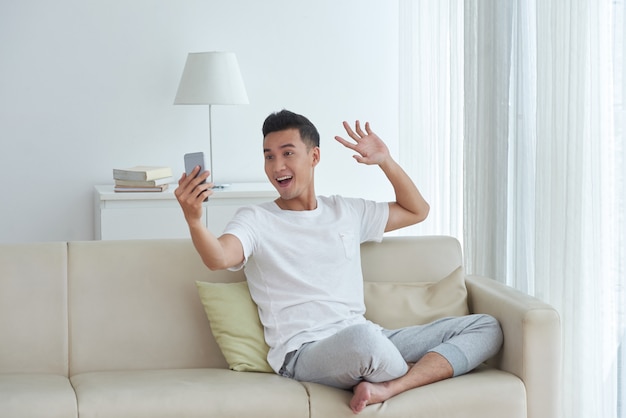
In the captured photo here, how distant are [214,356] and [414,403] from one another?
692mm

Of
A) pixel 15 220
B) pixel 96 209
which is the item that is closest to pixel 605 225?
pixel 96 209

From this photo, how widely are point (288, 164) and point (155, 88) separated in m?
2.31

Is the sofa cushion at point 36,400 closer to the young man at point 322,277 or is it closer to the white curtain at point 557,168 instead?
the young man at point 322,277

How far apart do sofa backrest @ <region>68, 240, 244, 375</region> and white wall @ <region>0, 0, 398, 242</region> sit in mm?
2141

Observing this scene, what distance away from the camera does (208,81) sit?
15.5 feet

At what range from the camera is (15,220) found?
501 cm

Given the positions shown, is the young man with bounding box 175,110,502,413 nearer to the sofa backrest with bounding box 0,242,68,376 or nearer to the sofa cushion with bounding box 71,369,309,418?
the sofa cushion with bounding box 71,369,309,418

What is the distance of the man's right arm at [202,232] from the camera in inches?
99.8

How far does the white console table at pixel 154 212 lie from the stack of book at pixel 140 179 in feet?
0.12

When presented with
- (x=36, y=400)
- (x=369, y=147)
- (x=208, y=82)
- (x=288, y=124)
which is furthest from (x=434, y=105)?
(x=36, y=400)

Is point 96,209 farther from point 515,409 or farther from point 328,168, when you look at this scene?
point 515,409

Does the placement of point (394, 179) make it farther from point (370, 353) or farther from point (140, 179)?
point (140, 179)

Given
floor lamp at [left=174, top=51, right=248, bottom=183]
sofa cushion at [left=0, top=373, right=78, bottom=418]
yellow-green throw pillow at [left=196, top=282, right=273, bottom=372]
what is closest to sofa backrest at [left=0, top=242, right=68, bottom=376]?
sofa cushion at [left=0, top=373, right=78, bottom=418]

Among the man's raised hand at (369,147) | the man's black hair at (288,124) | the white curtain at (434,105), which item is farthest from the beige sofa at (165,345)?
the white curtain at (434,105)
